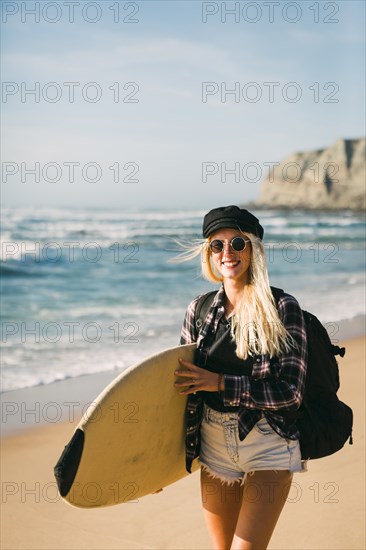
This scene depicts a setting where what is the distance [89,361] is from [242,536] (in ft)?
17.1

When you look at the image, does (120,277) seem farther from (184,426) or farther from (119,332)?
(184,426)

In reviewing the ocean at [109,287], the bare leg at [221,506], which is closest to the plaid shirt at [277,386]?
the bare leg at [221,506]

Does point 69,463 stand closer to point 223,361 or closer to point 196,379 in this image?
point 196,379

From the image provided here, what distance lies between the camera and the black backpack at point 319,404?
7.85 feet

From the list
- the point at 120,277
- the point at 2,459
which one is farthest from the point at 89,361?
the point at 120,277

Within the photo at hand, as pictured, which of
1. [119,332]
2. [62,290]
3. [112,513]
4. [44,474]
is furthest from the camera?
[62,290]

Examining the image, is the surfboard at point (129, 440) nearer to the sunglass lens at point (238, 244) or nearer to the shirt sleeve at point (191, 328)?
the shirt sleeve at point (191, 328)

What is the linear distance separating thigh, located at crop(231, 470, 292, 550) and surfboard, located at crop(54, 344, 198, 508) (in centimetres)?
33

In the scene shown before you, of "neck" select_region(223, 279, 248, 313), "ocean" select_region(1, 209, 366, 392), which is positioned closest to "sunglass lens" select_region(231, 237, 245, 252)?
"neck" select_region(223, 279, 248, 313)

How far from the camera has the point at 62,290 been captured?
673 inches

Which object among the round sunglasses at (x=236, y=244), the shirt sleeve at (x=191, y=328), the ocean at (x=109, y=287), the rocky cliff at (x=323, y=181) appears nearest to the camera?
the round sunglasses at (x=236, y=244)

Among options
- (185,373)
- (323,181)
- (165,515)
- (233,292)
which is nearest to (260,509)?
(185,373)

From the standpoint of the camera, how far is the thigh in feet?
7.67

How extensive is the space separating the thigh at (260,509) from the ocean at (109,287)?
227cm
